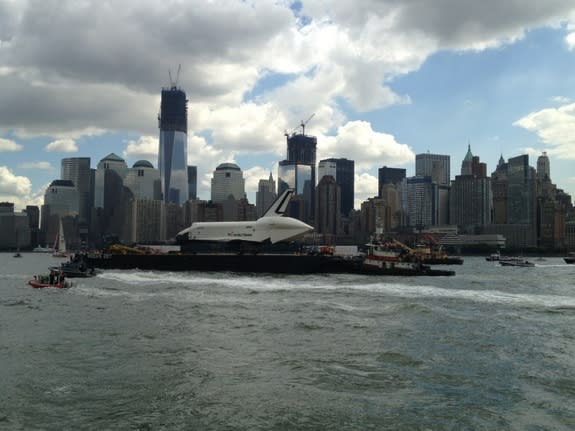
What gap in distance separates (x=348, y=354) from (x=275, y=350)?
3.34 meters

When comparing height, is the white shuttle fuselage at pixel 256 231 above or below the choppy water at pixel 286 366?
above

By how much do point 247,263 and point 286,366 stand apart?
206ft

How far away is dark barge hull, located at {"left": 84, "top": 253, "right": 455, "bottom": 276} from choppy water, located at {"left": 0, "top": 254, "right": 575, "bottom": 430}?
38793mm

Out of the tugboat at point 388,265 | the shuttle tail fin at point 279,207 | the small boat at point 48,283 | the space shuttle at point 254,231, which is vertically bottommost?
the small boat at point 48,283

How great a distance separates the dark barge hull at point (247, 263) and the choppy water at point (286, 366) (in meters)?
38.8

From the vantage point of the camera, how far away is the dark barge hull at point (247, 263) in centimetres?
7873

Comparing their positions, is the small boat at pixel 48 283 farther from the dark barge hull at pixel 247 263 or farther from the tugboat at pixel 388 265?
the tugboat at pixel 388 265

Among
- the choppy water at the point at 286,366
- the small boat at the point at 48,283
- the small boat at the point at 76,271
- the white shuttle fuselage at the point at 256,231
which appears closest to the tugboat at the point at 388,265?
the white shuttle fuselage at the point at 256,231

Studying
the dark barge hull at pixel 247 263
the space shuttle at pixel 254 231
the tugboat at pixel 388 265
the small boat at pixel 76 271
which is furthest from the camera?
the space shuttle at pixel 254 231

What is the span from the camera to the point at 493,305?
133 feet

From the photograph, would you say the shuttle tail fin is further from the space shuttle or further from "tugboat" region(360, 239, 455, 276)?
"tugboat" region(360, 239, 455, 276)

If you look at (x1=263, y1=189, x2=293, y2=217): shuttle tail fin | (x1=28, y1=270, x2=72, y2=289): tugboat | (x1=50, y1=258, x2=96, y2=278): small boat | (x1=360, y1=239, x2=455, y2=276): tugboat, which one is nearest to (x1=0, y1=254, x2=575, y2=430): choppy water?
(x1=28, y1=270, x2=72, y2=289): tugboat

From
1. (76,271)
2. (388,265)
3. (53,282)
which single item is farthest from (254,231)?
(53,282)

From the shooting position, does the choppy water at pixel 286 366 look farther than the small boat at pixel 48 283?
No
